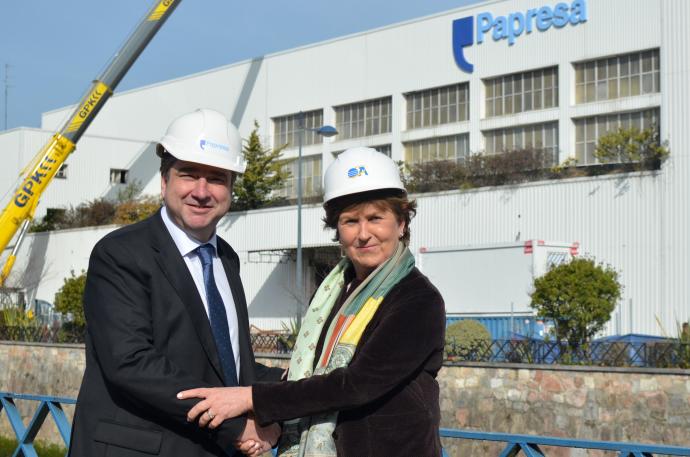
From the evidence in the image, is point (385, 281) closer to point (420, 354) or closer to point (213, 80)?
point (420, 354)

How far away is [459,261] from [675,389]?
10.8 m

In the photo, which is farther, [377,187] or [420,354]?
[377,187]

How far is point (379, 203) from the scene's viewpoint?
3844 millimetres

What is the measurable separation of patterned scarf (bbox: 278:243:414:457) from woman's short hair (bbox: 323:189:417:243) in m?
0.12

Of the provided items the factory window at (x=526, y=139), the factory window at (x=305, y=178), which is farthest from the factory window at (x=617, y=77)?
the factory window at (x=305, y=178)

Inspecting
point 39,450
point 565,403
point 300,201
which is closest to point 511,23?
point 300,201

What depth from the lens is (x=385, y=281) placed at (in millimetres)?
3705

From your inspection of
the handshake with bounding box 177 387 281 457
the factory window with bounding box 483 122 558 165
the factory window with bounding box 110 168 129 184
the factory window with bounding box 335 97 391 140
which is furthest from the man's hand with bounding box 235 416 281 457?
the factory window with bounding box 110 168 129 184

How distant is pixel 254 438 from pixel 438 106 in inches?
1425

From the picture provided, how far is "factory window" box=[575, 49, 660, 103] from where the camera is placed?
31.8m

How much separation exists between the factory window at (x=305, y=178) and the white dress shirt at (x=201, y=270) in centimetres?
3803

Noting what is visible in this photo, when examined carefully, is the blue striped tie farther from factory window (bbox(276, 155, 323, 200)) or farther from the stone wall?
factory window (bbox(276, 155, 323, 200))

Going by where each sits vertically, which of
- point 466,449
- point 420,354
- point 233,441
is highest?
point 420,354

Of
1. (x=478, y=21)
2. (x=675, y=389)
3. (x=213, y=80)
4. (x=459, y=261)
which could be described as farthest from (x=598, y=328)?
(x=213, y=80)
